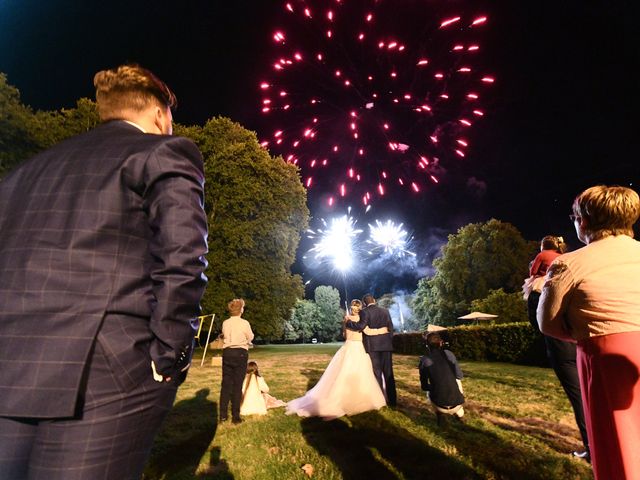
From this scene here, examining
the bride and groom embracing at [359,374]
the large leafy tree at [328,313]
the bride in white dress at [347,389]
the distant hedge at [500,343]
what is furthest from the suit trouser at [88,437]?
the large leafy tree at [328,313]

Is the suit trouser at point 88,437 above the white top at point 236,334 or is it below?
below

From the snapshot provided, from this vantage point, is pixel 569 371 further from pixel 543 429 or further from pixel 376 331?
pixel 376 331

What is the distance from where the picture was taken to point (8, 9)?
809 inches

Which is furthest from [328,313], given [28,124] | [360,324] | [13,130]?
[360,324]

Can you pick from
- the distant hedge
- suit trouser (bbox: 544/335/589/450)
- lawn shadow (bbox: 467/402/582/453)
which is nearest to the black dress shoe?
lawn shadow (bbox: 467/402/582/453)

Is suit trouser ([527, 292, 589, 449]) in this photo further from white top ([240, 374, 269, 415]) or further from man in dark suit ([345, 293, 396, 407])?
white top ([240, 374, 269, 415])

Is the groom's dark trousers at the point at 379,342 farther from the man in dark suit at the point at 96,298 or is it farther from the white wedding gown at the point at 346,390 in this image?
the man in dark suit at the point at 96,298

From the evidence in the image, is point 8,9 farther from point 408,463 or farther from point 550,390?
point 550,390

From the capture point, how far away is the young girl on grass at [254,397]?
325 inches

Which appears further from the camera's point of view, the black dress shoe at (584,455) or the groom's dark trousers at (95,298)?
the black dress shoe at (584,455)

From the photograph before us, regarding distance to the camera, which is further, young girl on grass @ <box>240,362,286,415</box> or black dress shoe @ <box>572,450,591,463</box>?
young girl on grass @ <box>240,362,286,415</box>

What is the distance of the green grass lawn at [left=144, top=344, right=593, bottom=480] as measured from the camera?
15.6ft

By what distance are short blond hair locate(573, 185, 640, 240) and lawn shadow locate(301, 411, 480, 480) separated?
3.36 m

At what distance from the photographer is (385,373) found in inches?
344
